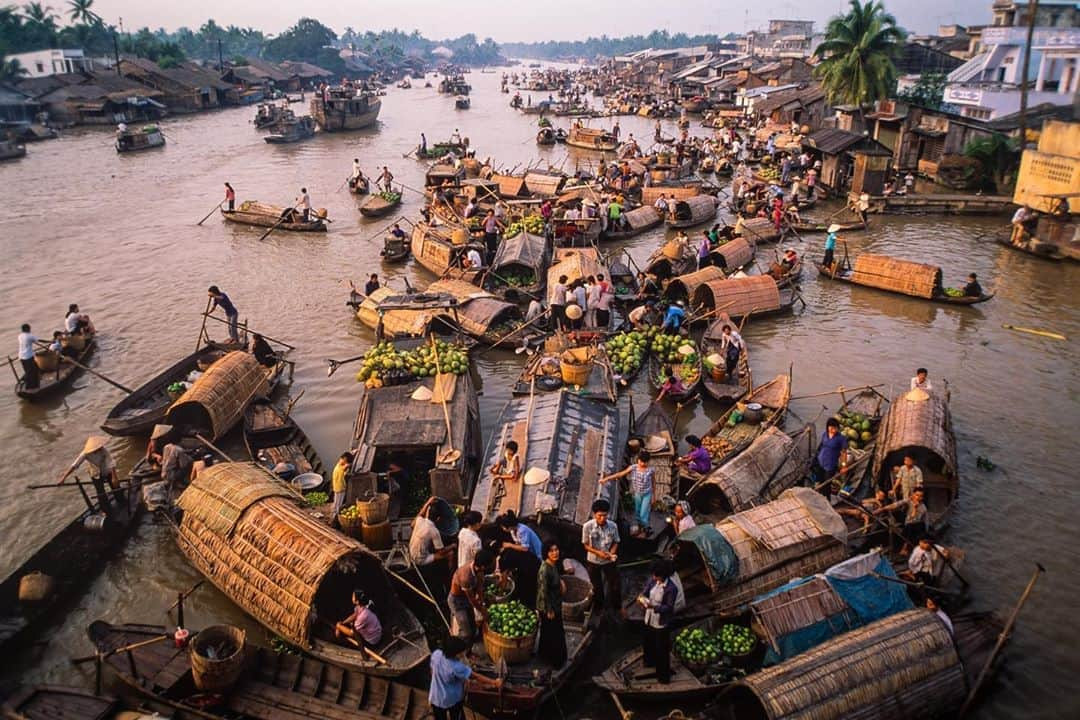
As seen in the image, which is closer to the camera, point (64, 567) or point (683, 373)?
point (64, 567)

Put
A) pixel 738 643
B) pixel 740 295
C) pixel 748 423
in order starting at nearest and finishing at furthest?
pixel 738 643 < pixel 748 423 < pixel 740 295

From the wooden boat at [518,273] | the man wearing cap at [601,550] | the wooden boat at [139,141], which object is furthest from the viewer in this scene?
the wooden boat at [139,141]

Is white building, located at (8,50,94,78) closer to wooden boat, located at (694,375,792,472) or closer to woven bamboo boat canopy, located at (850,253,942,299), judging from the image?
woven bamboo boat canopy, located at (850,253,942,299)

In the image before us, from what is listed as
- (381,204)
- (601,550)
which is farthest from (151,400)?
(381,204)

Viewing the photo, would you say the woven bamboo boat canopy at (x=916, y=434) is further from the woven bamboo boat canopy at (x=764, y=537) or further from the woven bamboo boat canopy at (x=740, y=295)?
the woven bamboo boat canopy at (x=740, y=295)

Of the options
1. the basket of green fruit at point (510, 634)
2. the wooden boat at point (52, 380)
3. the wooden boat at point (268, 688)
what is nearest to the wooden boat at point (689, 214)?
the wooden boat at point (52, 380)

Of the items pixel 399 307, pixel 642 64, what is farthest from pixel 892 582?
pixel 642 64

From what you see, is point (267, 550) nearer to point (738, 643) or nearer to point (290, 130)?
point (738, 643)
